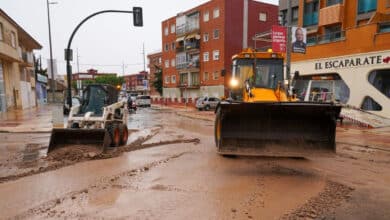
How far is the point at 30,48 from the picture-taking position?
A: 42844 millimetres

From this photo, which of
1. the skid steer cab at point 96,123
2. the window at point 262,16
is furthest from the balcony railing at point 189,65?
the skid steer cab at point 96,123

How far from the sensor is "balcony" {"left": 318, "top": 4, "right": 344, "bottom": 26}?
2416cm

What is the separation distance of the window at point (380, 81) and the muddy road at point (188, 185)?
34.8ft

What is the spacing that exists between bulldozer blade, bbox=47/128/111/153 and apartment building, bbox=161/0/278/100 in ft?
84.2

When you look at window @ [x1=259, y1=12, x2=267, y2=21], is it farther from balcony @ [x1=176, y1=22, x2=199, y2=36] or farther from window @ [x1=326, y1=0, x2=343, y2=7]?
window @ [x1=326, y1=0, x2=343, y2=7]

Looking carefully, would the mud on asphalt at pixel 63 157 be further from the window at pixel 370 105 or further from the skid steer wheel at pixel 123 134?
the window at pixel 370 105

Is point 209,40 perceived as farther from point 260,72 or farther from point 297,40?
point 260,72

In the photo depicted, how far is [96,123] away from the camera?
9656 mm

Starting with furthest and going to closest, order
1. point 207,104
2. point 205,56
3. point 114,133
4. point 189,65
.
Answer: point 189,65 → point 205,56 → point 207,104 → point 114,133

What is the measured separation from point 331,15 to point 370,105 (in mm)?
9977

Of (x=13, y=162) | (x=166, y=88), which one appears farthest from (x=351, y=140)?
(x=166, y=88)

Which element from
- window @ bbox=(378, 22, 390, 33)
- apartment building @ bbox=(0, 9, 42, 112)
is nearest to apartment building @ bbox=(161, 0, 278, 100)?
window @ bbox=(378, 22, 390, 33)

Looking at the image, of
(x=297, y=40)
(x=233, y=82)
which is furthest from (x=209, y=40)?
(x=233, y=82)

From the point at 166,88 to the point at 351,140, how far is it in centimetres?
4366
